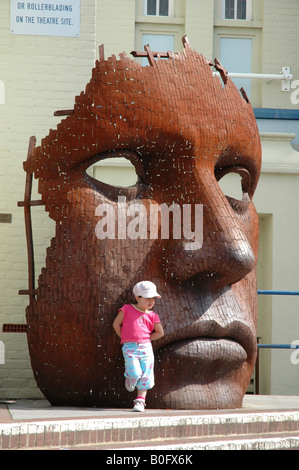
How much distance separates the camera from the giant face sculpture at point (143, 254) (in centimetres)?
595

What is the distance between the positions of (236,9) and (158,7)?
1023mm

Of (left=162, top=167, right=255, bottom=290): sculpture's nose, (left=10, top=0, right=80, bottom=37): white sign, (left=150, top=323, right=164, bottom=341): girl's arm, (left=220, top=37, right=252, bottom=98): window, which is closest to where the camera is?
(left=150, top=323, right=164, bottom=341): girl's arm

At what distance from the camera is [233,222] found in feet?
20.1

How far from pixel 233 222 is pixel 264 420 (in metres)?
1.40

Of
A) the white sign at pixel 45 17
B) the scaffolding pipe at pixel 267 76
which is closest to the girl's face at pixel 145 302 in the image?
the white sign at pixel 45 17

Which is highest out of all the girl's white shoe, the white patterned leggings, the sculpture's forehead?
the sculpture's forehead

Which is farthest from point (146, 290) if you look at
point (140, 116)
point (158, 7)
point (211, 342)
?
point (158, 7)

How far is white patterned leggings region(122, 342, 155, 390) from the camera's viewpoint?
5.75m

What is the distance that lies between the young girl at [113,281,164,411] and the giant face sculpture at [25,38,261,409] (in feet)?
0.35

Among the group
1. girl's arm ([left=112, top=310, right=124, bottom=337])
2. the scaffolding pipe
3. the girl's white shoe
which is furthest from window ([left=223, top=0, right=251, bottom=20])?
the girl's white shoe

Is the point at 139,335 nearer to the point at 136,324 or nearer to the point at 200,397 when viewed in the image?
the point at 136,324

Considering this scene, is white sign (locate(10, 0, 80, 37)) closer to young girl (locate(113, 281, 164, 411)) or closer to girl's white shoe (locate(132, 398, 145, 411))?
young girl (locate(113, 281, 164, 411))

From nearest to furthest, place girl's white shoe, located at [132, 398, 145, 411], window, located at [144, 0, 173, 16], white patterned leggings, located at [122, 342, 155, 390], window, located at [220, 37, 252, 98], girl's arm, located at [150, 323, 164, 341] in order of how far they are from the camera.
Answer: girl's white shoe, located at [132, 398, 145, 411]
white patterned leggings, located at [122, 342, 155, 390]
girl's arm, located at [150, 323, 164, 341]
window, located at [220, 37, 252, 98]
window, located at [144, 0, 173, 16]

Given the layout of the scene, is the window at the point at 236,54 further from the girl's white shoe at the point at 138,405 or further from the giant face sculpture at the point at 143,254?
the girl's white shoe at the point at 138,405
